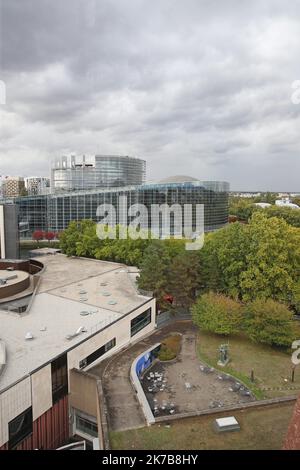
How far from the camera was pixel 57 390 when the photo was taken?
1695 centimetres

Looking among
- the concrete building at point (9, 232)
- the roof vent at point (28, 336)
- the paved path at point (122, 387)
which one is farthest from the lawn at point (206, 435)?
the concrete building at point (9, 232)

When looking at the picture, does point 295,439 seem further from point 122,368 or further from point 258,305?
point 258,305

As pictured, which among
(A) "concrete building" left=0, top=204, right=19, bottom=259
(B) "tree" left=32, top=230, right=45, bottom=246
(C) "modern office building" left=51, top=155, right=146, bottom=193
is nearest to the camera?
(A) "concrete building" left=0, top=204, right=19, bottom=259

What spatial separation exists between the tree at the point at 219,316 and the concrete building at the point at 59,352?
3877 millimetres

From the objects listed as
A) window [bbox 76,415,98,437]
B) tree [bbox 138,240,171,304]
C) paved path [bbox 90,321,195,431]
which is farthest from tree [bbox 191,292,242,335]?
window [bbox 76,415,98,437]

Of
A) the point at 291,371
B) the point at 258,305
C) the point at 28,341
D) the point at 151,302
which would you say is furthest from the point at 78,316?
the point at 291,371

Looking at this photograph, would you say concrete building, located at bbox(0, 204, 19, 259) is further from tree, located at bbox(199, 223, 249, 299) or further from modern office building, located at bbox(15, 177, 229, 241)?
modern office building, located at bbox(15, 177, 229, 241)

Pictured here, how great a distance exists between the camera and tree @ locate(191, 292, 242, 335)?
23891 mm

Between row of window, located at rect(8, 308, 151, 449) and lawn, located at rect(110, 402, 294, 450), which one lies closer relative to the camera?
lawn, located at rect(110, 402, 294, 450)

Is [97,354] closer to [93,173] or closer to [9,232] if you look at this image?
[9,232]

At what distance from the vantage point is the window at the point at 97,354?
19.1m

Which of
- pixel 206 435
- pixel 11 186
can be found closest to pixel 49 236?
pixel 206 435

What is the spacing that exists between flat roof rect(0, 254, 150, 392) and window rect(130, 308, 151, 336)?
2.80ft

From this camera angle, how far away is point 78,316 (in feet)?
73.7
